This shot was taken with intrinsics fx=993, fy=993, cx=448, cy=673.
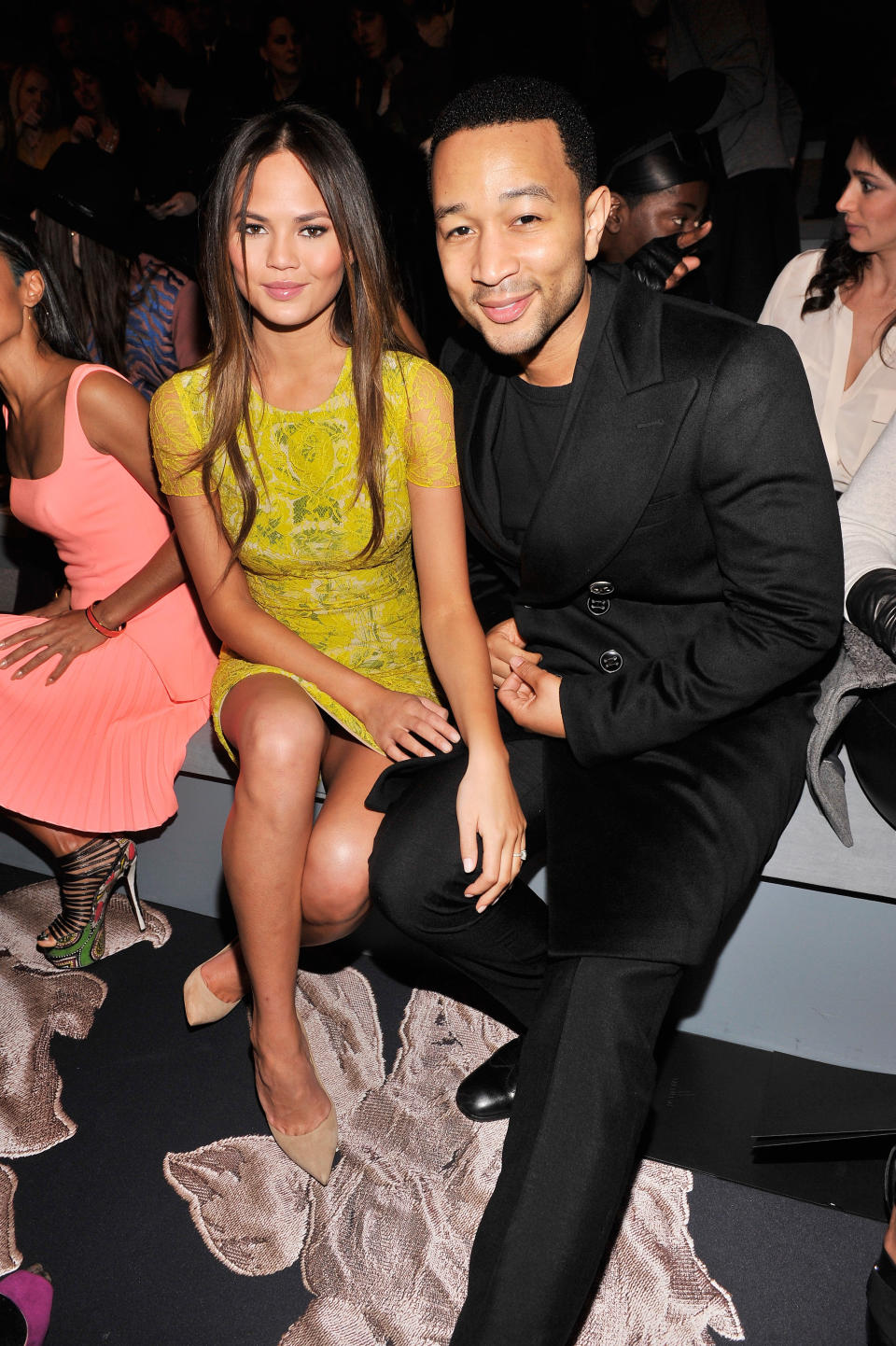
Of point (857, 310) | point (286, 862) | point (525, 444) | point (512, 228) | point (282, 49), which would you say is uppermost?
point (282, 49)

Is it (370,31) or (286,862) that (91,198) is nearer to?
(286,862)

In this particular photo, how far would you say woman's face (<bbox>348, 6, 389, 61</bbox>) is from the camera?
4164 mm

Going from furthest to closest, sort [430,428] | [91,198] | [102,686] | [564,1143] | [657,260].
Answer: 1. [91,198]
2. [657,260]
3. [102,686]
4. [430,428]
5. [564,1143]

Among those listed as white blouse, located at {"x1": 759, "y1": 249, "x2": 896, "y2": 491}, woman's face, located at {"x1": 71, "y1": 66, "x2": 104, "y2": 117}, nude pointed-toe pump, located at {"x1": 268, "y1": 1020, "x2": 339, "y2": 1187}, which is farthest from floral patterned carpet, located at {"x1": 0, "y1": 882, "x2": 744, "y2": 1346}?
woman's face, located at {"x1": 71, "y1": 66, "x2": 104, "y2": 117}

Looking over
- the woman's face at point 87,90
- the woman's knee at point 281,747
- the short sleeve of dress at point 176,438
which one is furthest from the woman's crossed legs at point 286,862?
the woman's face at point 87,90

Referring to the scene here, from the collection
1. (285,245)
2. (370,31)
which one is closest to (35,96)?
(370,31)

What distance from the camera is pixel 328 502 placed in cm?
155

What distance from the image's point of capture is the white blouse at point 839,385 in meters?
1.86

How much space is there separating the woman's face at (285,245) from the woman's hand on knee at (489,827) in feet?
2.35

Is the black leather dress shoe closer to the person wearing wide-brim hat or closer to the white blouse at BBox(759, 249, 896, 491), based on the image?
the white blouse at BBox(759, 249, 896, 491)

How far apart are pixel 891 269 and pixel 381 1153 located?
1.81 metres

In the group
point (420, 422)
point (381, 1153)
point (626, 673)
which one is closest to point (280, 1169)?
point (381, 1153)

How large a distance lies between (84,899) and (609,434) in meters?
1.30

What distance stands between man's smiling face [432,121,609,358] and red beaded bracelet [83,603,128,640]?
3.15ft
